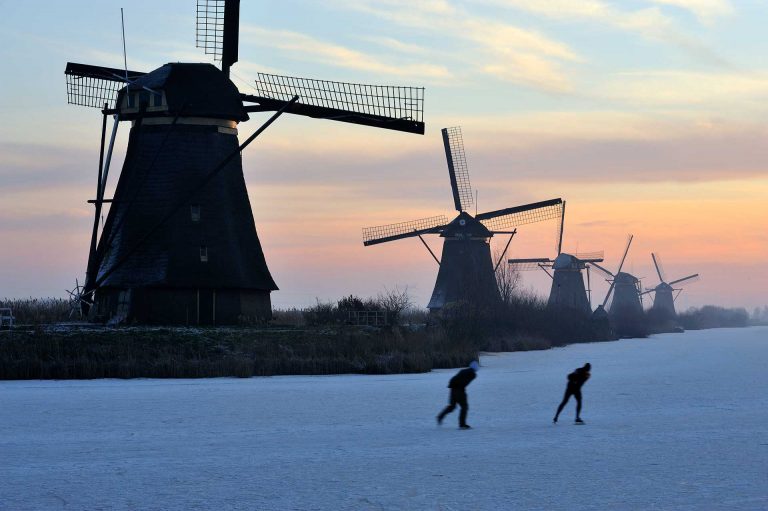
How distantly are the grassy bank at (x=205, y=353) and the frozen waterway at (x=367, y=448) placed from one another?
194cm

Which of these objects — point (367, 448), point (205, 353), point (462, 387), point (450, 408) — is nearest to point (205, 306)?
point (205, 353)

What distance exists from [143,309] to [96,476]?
19815mm

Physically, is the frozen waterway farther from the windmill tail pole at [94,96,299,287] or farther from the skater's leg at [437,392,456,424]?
the windmill tail pole at [94,96,299,287]

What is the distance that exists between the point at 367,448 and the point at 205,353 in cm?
1575

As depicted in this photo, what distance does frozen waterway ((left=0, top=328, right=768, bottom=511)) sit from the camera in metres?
12.2

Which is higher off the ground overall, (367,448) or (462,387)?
(462,387)

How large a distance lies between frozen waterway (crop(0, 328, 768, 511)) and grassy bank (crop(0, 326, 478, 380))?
194cm

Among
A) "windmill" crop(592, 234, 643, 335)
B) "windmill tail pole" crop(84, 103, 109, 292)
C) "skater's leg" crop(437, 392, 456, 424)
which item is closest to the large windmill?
"windmill tail pole" crop(84, 103, 109, 292)

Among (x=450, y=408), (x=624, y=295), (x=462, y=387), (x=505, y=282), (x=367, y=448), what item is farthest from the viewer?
(x=624, y=295)

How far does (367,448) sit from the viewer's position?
1586 centimetres

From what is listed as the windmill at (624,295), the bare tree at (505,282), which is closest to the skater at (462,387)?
the bare tree at (505,282)

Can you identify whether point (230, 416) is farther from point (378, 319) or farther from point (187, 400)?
point (378, 319)

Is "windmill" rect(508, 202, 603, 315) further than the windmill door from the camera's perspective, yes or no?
Yes

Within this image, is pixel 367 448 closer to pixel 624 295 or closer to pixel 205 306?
pixel 205 306
